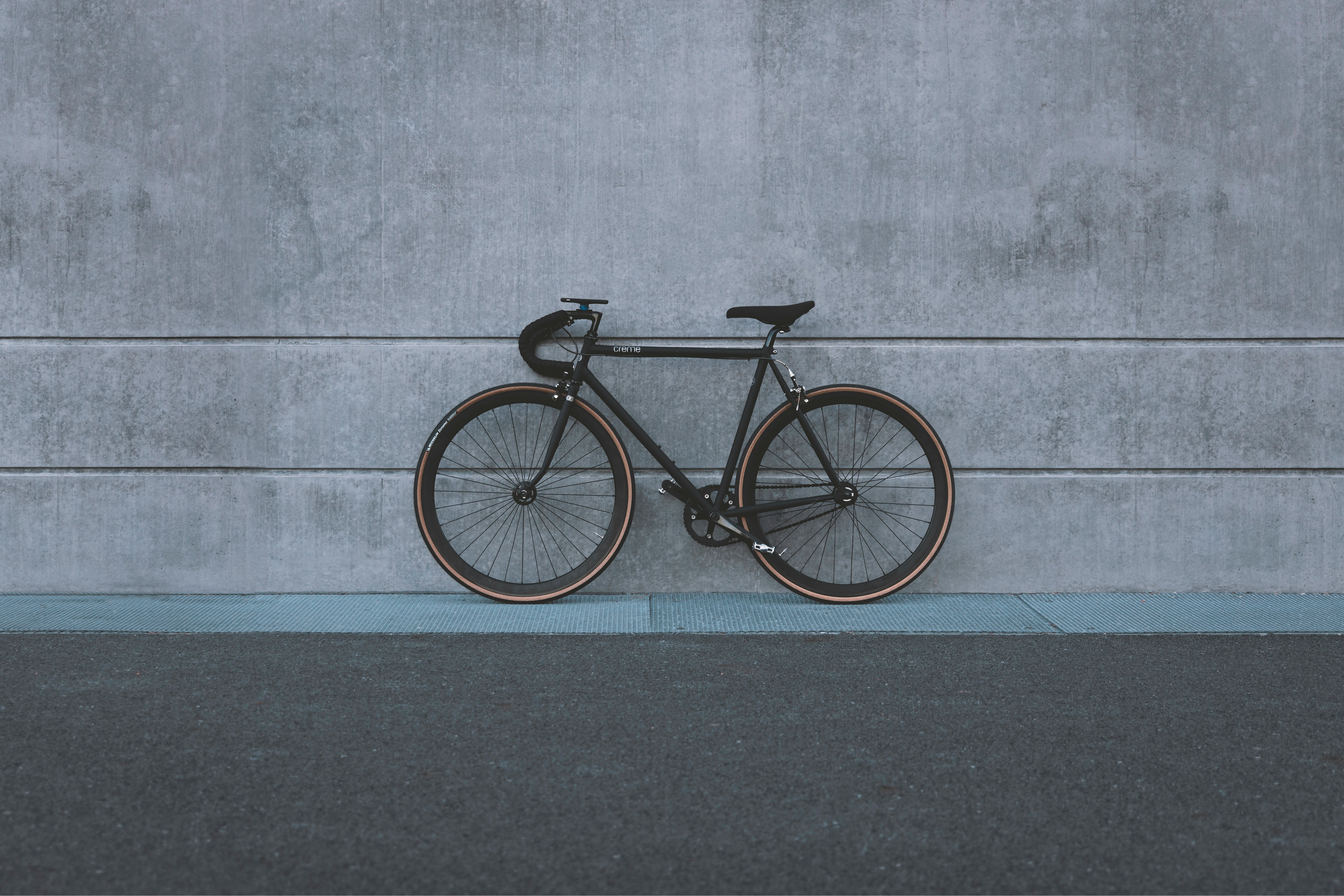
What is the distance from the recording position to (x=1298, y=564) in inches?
196

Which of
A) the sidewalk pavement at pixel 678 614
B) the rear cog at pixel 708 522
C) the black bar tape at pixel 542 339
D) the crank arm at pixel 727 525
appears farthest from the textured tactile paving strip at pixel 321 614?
the black bar tape at pixel 542 339

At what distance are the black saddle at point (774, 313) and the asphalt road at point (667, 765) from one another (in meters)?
1.36

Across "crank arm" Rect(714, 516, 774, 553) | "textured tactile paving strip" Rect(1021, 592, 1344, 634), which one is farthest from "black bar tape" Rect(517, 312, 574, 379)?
"textured tactile paving strip" Rect(1021, 592, 1344, 634)

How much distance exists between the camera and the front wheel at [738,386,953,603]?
4.74 meters

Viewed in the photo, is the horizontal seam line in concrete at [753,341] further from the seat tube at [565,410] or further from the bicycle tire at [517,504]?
the bicycle tire at [517,504]

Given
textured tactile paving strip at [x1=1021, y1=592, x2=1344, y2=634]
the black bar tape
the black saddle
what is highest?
the black saddle

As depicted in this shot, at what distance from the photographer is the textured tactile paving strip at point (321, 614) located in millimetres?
4352

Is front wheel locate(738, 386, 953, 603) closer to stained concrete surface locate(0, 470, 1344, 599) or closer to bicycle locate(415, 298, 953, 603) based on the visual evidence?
bicycle locate(415, 298, 953, 603)

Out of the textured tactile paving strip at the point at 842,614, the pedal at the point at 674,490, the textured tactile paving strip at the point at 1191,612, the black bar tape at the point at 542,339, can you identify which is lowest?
the textured tactile paving strip at the point at 1191,612

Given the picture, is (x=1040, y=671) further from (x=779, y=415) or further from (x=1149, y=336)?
(x=1149, y=336)

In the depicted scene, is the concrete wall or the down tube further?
the concrete wall

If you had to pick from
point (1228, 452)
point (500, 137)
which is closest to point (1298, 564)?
point (1228, 452)

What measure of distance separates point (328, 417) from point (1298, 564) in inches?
174

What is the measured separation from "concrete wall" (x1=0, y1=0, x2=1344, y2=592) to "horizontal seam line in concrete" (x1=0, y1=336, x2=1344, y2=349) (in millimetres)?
17
